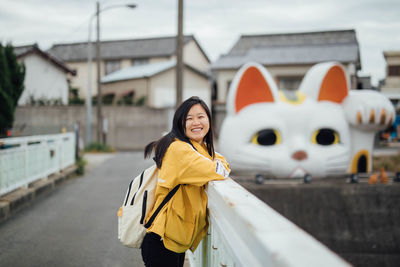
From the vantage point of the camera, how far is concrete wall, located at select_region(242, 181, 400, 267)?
9.37m

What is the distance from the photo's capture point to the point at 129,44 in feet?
111

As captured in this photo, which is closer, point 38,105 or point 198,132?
point 198,132

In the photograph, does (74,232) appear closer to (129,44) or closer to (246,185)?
(246,185)

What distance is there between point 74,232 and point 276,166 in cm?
472

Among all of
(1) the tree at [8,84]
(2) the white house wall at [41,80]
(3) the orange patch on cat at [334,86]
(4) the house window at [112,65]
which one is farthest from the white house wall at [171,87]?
A: (3) the orange patch on cat at [334,86]

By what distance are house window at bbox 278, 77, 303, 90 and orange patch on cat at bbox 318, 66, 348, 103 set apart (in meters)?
14.6

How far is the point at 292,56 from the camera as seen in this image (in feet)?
76.3

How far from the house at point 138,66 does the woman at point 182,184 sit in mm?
22798

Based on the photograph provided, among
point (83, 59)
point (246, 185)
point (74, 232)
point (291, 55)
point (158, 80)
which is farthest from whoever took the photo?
point (83, 59)

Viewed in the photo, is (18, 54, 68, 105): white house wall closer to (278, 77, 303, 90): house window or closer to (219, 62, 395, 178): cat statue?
(278, 77, 303, 90): house window

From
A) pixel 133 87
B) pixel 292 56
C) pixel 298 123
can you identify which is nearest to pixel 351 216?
pixel 298 123

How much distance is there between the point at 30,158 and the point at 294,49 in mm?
19977

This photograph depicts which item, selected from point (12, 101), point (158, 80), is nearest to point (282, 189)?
point (12, 101)

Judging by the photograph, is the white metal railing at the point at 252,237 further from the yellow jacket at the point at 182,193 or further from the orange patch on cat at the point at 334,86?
the orange patch on cat at the point at 334,86
